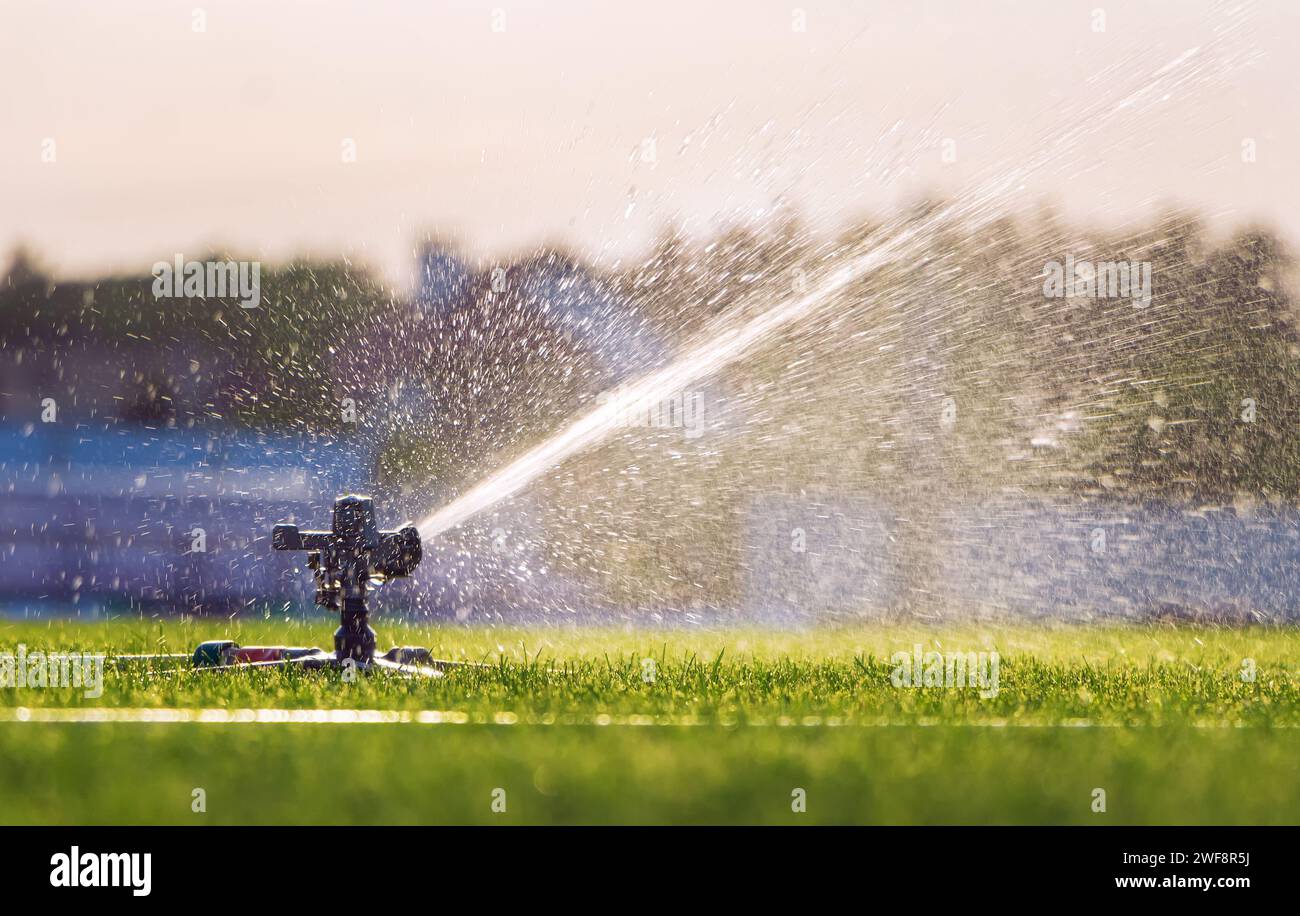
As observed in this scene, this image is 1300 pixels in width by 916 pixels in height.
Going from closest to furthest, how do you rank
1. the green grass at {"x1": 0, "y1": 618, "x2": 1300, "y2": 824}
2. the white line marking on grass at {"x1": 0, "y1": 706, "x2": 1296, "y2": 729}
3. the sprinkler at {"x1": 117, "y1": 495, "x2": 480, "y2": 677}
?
the green grass at {"x1": 0, "y1": 618, "x2": 1300, "y2": 824} → the white line marking on grass at {"x1": 0, "y1": 706, "x2": 1296, "y2": 729} → the sprinkler at {"x1": 117, "y1": 495, "x2": 480, "y2": 677}

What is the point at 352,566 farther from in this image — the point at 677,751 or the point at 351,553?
the point at 677,751

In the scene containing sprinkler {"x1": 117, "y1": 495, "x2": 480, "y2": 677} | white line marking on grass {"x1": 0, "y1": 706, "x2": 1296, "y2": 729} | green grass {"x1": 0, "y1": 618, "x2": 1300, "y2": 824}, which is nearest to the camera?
green grass {"x1": 0, "y1": 618, "x2": 1300, "y2": 824}

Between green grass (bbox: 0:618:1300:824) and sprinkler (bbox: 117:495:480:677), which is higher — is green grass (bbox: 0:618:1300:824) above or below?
below

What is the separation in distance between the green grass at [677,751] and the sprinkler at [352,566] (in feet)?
1.20

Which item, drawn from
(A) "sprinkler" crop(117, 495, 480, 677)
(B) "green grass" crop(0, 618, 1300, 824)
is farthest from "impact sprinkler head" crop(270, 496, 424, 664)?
(B) "green grass" crop(0, 618, 1300, 824)

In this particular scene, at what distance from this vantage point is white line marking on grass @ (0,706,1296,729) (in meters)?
4.50

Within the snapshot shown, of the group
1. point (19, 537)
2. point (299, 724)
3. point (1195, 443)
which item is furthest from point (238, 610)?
point (1195, 443)

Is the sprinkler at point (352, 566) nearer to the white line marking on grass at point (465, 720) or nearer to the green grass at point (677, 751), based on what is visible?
the green grass at point (677, 751)

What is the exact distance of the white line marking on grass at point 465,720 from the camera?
4.50 m

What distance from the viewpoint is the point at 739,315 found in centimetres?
939

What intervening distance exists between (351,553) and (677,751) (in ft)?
8.32

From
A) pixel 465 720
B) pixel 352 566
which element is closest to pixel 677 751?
pixel 465 720

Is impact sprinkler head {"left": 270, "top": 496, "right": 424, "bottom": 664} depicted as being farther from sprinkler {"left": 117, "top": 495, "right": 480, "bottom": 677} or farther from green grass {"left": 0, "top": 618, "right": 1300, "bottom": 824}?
green grass {"left": 0, "top": 618, "right": 1300, "bottom": 824}

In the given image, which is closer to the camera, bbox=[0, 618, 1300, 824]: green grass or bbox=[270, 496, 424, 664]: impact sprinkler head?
bbox=[0, 618, 1300, 824]: green grass
